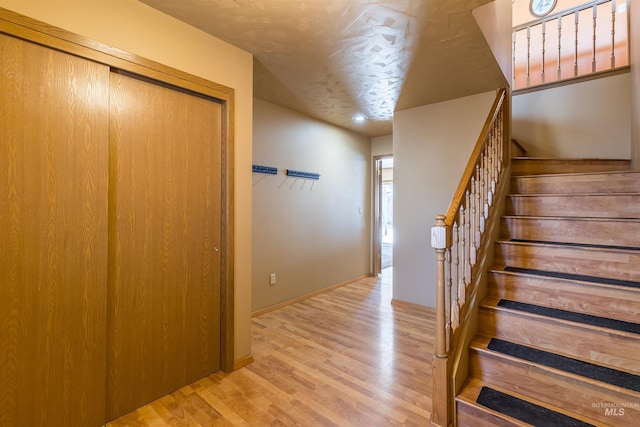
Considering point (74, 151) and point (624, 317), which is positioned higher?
point (74, 151)

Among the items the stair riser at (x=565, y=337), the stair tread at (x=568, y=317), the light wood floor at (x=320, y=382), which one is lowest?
the light wood floor at (x=320, y=382)

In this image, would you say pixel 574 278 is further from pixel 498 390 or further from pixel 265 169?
pixel 265 169

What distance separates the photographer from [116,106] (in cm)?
168

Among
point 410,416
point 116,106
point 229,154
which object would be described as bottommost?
point 410,416

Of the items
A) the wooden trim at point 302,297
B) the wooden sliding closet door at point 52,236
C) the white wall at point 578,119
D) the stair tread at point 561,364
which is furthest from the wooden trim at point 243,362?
the white wall at point 578,119

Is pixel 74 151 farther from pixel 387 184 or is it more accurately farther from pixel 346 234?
pixel 387 184

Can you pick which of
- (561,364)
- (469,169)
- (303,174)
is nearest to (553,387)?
(561,364)

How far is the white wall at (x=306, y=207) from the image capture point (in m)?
3.39

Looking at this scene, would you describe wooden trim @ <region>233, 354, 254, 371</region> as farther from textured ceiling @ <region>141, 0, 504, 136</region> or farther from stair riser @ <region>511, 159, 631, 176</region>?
stair riser @ <region>511, 159, 631, 176</region>

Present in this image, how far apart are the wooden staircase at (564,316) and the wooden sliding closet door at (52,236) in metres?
2.07

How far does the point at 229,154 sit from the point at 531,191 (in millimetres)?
2689

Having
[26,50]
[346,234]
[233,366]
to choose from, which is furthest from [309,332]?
[26,50]

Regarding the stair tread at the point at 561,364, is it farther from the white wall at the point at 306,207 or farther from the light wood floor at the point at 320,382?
the white wall at the point at 306,207

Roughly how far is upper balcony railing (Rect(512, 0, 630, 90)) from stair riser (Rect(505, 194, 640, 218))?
2.33 meters
